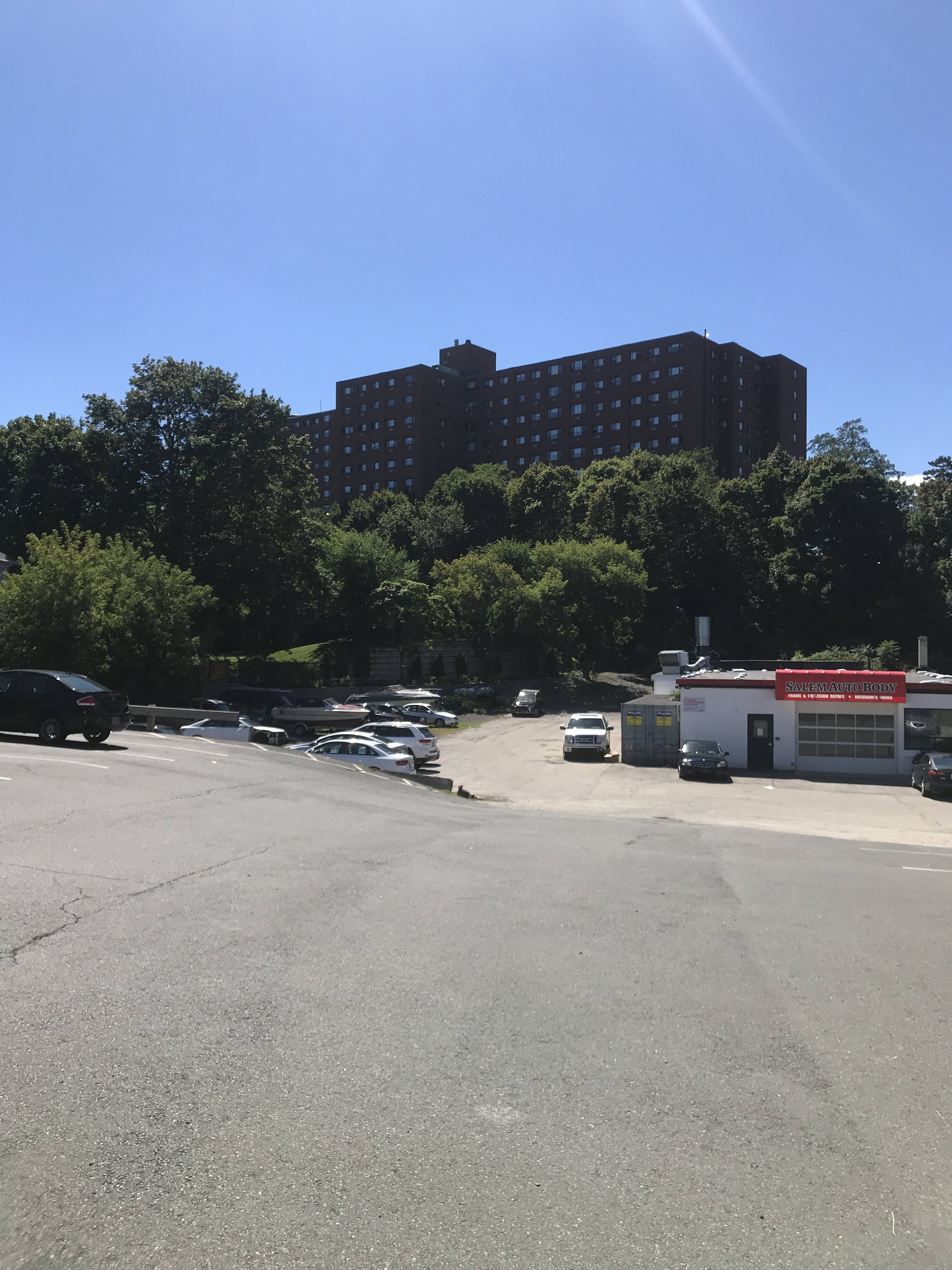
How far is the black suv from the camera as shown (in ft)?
65.5

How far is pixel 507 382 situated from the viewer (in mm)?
116938

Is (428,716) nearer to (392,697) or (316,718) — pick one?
(392,697)

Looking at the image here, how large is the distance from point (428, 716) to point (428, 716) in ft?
0.26

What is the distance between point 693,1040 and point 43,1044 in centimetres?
419

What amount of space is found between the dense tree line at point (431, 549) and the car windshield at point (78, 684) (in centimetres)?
1441

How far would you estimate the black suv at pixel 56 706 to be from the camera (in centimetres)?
1995

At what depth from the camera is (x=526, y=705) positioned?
5469 cm

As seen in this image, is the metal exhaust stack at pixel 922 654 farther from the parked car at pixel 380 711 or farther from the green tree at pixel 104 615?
the green tree at pixel 104 615

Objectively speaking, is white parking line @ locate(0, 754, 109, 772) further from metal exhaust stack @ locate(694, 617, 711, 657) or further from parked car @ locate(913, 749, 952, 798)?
metal exhaust stack @ locate(694, 617, 711, 657)

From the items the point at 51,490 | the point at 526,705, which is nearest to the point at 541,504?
the point at 526,705

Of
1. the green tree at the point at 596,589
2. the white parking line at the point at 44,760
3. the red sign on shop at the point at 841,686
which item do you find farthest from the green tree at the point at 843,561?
the white parking line at the point at 44,760

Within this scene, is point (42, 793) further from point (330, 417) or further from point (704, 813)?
point (330, 417)

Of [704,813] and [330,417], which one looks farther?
[330,417]

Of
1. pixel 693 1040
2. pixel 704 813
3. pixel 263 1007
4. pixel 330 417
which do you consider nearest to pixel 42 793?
pixel 263 1007
